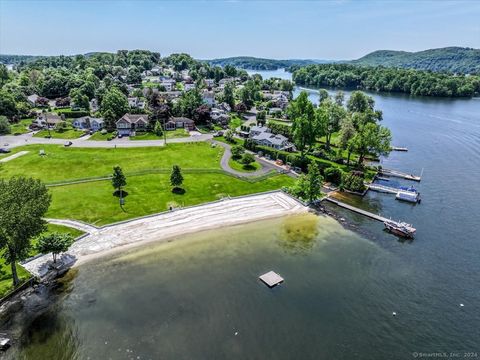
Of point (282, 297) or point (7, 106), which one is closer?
point (282, 297)

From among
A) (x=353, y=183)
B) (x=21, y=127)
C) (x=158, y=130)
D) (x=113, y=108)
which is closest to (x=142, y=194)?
(x=353, y=183)

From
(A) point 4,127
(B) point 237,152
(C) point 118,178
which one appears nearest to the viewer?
(C) point 118,178

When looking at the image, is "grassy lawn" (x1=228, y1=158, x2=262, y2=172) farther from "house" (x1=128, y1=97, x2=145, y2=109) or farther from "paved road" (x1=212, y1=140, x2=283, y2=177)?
"house" (x1=128, y1=97, x2=145, y2=109)

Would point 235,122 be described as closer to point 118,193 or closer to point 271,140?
point 271,140

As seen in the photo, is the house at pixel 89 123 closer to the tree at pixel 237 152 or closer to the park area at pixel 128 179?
the park area at pixel 128 179

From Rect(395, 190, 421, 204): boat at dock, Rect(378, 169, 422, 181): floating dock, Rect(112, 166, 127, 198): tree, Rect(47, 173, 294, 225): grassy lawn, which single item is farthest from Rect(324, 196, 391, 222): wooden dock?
Rect(112, 166, 127, 198): tree

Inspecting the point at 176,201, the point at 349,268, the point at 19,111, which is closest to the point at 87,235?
the point at 176,201

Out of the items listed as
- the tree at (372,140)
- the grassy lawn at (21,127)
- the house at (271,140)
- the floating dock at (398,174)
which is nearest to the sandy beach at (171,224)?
the tree at (372,140)
